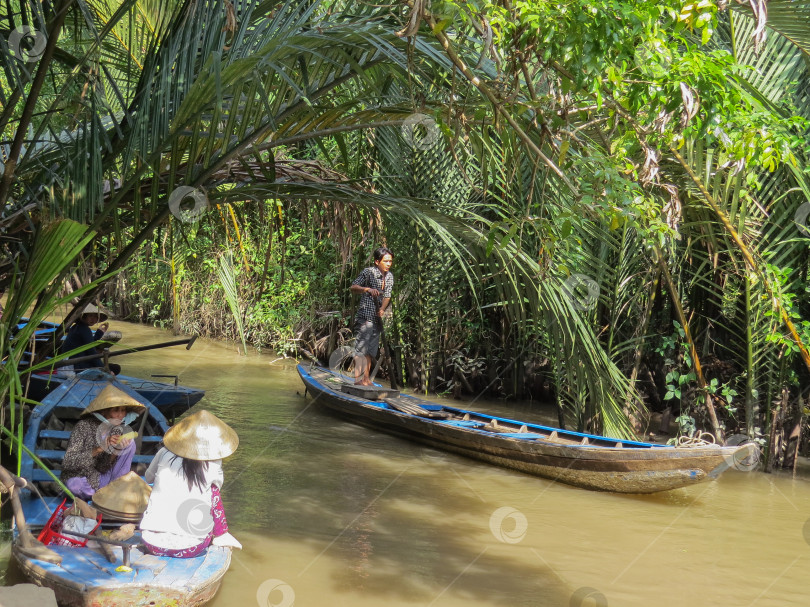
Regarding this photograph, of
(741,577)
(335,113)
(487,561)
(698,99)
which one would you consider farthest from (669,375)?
(698,99)

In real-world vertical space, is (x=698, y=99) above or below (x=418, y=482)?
above

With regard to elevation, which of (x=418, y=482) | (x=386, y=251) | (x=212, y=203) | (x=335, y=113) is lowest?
(x=418, y=482)

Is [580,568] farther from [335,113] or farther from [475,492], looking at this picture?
[335,113]

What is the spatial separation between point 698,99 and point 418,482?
4333mm

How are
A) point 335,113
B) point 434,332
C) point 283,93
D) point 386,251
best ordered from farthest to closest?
point 434,332
point 386,251
point 335,113
point 283,93

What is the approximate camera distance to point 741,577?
4875 mm
